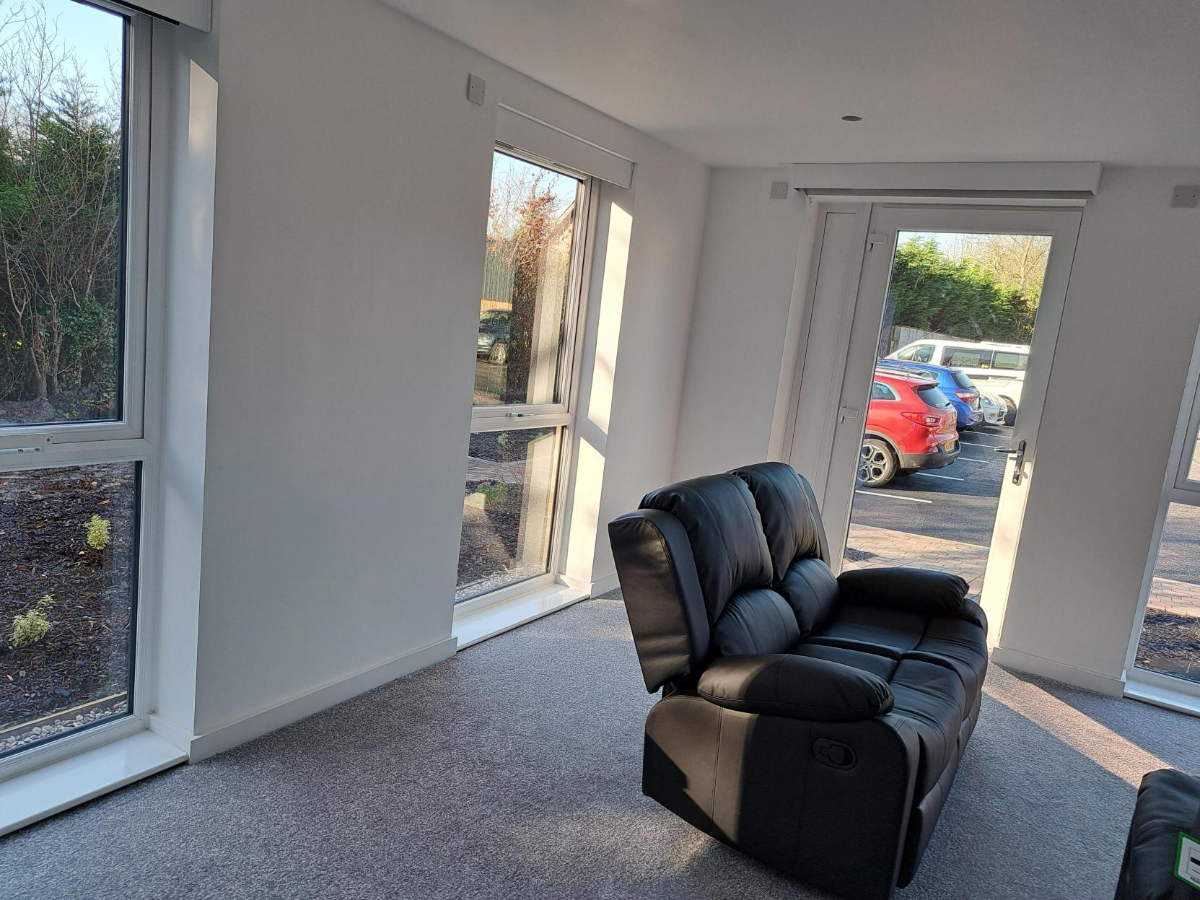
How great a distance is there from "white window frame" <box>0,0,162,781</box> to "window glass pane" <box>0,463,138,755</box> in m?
0.03

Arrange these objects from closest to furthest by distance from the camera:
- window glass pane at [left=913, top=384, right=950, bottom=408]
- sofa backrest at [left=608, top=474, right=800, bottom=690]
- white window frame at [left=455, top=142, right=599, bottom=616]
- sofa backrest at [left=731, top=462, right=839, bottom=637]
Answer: sofa backrest at [left=608, top=474, right=800, bottom=690] → sofa backrest at [left=731, top=462, right=839, bottom=637] → white window frame at [left=455, top=142, right=599, bottom=616] → window glass pane at [left=913, top=384, right=950, bottom=408]

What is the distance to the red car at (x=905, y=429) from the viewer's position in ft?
14.4

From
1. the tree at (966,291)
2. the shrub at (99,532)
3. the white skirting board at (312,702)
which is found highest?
the tree at (966,291)

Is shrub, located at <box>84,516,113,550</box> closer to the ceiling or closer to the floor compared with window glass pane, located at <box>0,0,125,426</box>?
closer to the floor

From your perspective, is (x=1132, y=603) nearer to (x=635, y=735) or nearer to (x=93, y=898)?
(x=635, y=735)

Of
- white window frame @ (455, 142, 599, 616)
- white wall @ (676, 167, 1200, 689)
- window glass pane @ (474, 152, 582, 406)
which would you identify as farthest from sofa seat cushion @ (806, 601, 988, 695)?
window glass pane @ (474, 152, 582, 406)

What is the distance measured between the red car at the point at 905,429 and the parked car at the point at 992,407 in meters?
0.15

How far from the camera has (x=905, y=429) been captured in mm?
4480

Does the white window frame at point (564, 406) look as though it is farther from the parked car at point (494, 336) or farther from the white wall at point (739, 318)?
the white wall at point (739, 318)

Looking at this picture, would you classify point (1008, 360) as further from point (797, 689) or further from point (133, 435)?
point (133, 435)

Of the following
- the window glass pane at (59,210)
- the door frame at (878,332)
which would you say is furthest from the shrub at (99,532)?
the door frame at (878,332)

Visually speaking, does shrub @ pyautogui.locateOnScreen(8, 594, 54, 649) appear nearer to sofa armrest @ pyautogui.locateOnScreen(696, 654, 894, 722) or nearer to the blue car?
sofa armrest @ pyautogui.locateOnScreen(696, 654, 894, 722)

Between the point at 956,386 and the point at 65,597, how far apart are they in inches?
152

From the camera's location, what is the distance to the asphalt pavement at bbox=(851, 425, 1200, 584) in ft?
14.0
